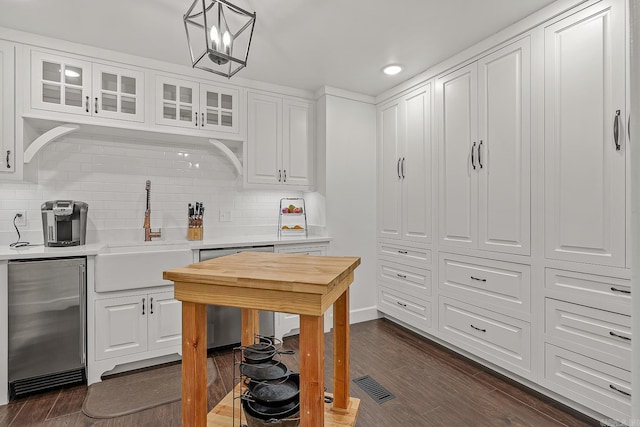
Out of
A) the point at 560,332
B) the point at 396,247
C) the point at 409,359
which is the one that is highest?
the point at 396,247

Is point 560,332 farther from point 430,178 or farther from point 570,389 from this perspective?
point 430,178

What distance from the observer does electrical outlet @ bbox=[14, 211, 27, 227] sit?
2.70 meters

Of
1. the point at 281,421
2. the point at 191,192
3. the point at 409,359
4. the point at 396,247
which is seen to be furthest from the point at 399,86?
the point at 281,421

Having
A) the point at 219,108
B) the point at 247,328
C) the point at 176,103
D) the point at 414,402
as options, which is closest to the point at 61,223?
the point at 176,103

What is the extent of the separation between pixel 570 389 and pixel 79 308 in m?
3.21

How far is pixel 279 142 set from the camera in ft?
11.6

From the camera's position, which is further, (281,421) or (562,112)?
(562,112)

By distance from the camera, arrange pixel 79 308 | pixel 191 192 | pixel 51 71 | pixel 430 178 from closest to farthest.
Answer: pixel 79 308
pixel 51 71
pixel 430 178
pixel 191 192

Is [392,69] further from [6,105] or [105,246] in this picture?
[6,105]

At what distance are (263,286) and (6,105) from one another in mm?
2483

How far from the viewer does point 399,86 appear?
347 centimetres

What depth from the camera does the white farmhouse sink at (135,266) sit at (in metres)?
2.43

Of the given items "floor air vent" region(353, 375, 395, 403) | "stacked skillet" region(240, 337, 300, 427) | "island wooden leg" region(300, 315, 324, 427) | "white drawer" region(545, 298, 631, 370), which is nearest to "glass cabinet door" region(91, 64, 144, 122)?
"stacked skillet" region(240, 337, 300, 427)

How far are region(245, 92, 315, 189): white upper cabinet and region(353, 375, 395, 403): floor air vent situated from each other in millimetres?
1955
